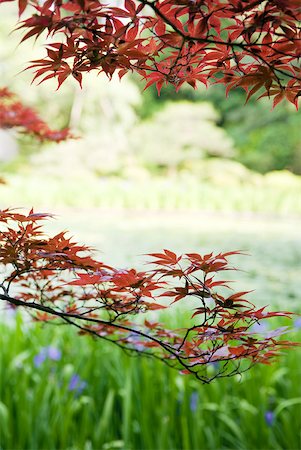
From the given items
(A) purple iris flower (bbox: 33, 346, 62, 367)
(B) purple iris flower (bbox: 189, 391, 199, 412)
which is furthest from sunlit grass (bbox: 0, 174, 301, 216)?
(B) purple iris flower (bbox: 189, 391, 199, 412)

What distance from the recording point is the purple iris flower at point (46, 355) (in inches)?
65.1

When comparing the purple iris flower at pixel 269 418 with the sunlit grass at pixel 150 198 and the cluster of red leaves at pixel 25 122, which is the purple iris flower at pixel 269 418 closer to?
the cluster of red leaves at pixel 25 122

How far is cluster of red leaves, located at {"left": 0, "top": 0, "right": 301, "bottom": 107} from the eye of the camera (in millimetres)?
500

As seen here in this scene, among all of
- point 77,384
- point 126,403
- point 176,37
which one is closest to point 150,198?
point 77,384

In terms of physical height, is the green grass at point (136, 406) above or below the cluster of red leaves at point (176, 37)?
below

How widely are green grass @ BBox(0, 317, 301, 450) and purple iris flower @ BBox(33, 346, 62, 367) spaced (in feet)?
0.06

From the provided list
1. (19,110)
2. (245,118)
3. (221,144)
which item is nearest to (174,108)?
(221,144)

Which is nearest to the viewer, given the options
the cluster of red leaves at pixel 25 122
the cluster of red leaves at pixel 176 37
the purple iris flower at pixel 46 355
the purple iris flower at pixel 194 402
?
the cluster of red leaves at pixel 176 37

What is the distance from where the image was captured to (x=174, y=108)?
11445mm

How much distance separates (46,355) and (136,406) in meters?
0.31

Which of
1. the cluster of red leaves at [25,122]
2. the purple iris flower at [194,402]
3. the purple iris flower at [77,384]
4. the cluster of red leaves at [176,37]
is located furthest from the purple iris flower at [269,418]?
the cluster of red leaves at [176,37]

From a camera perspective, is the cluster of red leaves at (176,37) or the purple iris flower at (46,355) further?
the purple iris flower at (46,355)

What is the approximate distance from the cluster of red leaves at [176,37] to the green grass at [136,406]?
1041mm

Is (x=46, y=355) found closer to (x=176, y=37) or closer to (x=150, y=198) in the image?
(x=176, y=37)
